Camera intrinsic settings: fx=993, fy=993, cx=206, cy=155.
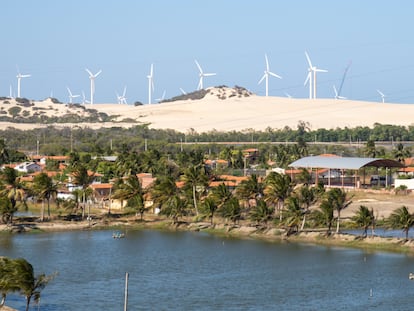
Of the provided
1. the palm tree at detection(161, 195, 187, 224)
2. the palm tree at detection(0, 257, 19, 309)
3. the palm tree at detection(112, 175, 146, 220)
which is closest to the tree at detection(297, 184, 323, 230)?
the palm tree at detection(161, 195, 187, 224)

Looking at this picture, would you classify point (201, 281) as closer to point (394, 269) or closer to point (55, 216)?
point (394, 269)

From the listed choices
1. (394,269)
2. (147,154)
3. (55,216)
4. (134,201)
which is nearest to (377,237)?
(394,269)

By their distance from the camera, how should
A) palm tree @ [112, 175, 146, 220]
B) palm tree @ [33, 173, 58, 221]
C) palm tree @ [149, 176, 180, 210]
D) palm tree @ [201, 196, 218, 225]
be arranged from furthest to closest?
palm tree @ [112, 175, 146, 220] < palm tree @ [149, 176, 180, 210] < palm tree @ [33, 173, 58, 221] < palm tree @ [201, 196, 218, 225]

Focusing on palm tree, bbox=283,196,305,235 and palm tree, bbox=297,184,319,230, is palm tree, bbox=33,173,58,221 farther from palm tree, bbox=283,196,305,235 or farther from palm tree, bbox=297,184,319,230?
palm tree, bbox=297,184,319,230

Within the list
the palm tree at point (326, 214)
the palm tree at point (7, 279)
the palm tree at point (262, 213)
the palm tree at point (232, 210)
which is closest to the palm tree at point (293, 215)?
the palm tree at point (326, 214)

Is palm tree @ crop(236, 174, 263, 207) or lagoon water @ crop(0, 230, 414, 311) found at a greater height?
palm tree @ crop(236, 174, 263, 207)

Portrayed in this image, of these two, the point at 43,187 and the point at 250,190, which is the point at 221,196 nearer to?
the point at 250,190

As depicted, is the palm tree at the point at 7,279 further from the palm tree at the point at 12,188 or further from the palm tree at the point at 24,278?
the palm tree at the point at 12,188
